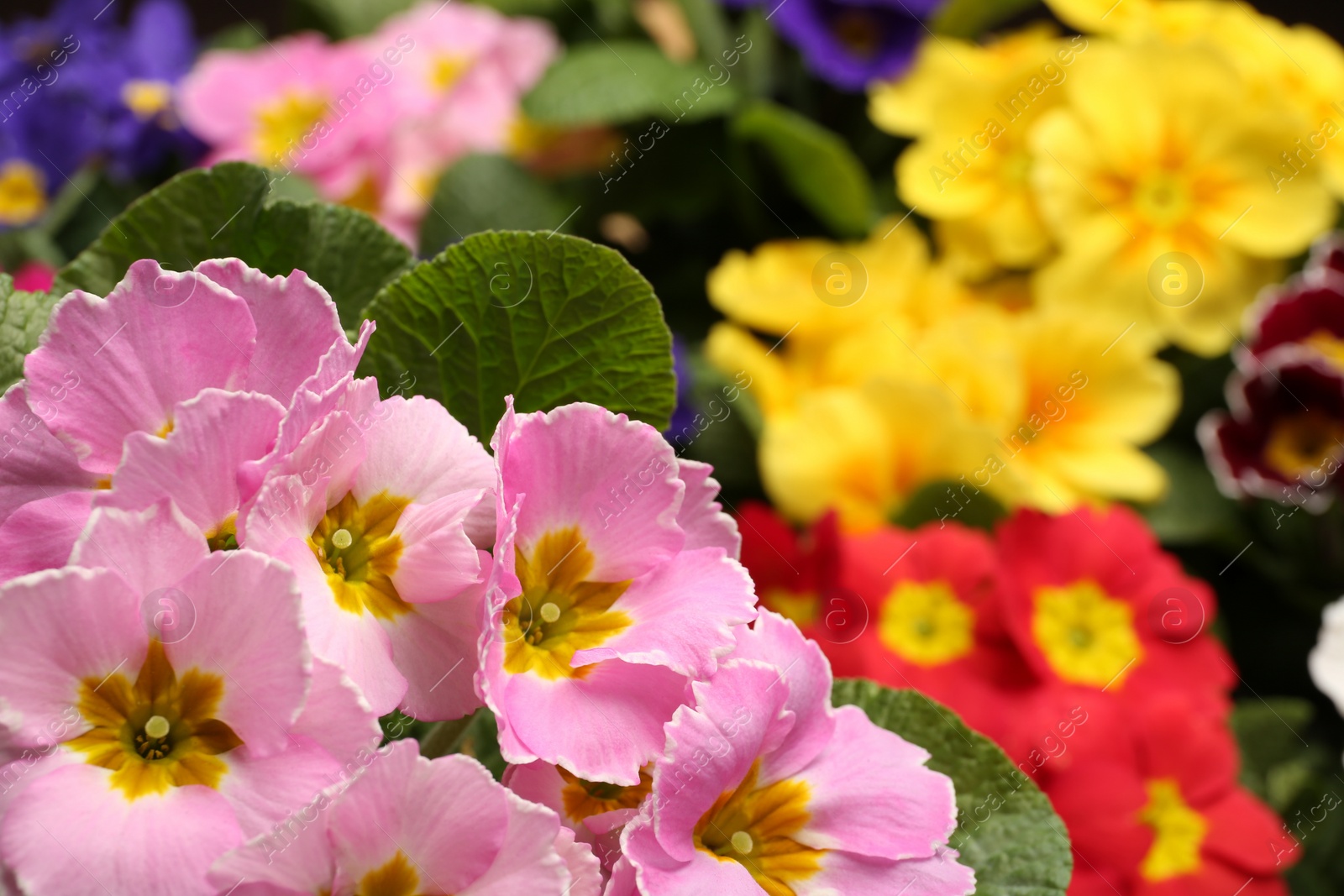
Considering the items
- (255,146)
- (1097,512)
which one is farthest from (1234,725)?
(255,146)

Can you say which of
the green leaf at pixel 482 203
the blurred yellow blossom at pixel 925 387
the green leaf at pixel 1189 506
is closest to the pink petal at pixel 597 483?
the blurred yellow blossom at pixel 925 387

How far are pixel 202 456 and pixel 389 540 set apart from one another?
0.06m

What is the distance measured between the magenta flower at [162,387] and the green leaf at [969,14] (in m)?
0.98

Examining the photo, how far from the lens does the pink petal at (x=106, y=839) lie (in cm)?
27

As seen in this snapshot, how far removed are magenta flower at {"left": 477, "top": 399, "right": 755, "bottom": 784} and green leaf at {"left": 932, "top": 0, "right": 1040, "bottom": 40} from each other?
0.95m

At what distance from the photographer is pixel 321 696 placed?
0.29m

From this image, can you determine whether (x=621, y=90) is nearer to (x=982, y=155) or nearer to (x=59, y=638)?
(x=982, y=155)

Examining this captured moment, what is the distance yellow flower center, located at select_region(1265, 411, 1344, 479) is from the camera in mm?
899

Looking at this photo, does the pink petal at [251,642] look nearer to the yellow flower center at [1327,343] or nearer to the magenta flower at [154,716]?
the magenta flower at [154,716]

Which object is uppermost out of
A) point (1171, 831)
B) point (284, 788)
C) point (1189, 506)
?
point (284, 788)

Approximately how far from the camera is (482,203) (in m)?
1.02

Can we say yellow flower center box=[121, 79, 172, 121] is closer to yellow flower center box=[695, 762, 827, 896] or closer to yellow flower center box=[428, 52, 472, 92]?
yellow flower center box=[428, 52, 472, 92]

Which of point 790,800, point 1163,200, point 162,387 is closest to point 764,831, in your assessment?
point 790,800

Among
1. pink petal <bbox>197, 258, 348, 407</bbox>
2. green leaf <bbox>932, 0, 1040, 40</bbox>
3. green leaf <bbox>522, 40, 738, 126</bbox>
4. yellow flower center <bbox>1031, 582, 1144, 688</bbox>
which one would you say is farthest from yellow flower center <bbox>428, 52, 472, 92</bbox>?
pink petal <bbox>197, 258, 348, 407</bbox>
